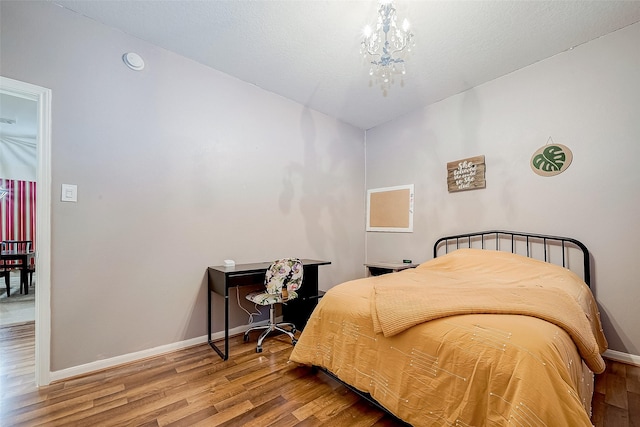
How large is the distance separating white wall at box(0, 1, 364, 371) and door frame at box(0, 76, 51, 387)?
0.04 m

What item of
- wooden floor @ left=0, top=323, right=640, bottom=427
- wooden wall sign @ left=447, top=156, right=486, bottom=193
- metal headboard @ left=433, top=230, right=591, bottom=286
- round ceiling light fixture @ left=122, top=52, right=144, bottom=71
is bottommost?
wooden floor @ left=0, top=323, right=640, bottom=427

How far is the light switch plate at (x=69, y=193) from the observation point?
201cm

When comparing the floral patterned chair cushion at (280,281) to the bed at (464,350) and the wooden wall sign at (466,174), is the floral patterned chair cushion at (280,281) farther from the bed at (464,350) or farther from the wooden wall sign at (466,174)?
the wooden wall sign at (466,174)

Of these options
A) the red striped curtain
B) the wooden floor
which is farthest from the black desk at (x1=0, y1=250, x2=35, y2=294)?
the wooden floor

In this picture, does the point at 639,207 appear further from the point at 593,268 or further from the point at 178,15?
the point at 178,15

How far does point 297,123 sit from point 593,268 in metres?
3.21

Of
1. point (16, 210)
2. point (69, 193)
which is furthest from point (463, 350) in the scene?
point (16, 210)

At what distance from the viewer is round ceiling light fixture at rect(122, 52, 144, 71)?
7.47 ft

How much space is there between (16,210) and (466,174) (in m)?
7.83

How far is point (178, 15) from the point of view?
2096 mm

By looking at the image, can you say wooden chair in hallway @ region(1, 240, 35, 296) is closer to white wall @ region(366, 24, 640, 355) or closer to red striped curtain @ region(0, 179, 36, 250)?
red striped curtain @ region(0, 179, 36, 250)

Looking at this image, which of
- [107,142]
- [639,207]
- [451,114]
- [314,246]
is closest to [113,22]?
[107,142]

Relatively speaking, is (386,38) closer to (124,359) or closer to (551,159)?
(551,159)

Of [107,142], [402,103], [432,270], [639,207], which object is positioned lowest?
[432,270]
